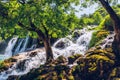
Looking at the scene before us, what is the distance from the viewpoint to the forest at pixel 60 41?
2094 centimetres

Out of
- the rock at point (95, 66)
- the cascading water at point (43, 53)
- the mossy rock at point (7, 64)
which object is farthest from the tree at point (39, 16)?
the rock at point (95, 66)

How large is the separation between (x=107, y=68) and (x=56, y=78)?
3520mm

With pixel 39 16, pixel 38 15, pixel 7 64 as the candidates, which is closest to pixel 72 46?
pixel 7 64

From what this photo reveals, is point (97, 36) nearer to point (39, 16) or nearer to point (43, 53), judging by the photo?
point (43, 53)

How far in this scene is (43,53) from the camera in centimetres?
3391

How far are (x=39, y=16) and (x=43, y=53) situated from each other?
7.82m

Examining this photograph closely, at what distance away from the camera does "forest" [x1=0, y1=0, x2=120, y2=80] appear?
20.9 m

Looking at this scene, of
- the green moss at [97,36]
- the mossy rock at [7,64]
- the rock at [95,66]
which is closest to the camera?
the rock at [95,66]

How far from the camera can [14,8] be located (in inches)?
1051

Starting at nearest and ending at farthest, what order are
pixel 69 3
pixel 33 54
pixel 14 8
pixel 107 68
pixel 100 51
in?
pixel 107 68 < pixel 100 51 < pixel 14 8 < pixel 69 3 < pixel 33 54

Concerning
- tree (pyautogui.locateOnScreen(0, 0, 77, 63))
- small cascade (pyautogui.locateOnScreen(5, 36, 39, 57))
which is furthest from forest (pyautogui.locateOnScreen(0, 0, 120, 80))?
small cascade (pyautogui.locateOnScreen(5, 36, 39, 57))

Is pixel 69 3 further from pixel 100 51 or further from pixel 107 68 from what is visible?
pixel 107 68

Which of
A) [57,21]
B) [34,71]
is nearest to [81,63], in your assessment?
[34,71]

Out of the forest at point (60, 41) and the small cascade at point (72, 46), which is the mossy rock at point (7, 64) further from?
the small cascade at point (72, 46)
